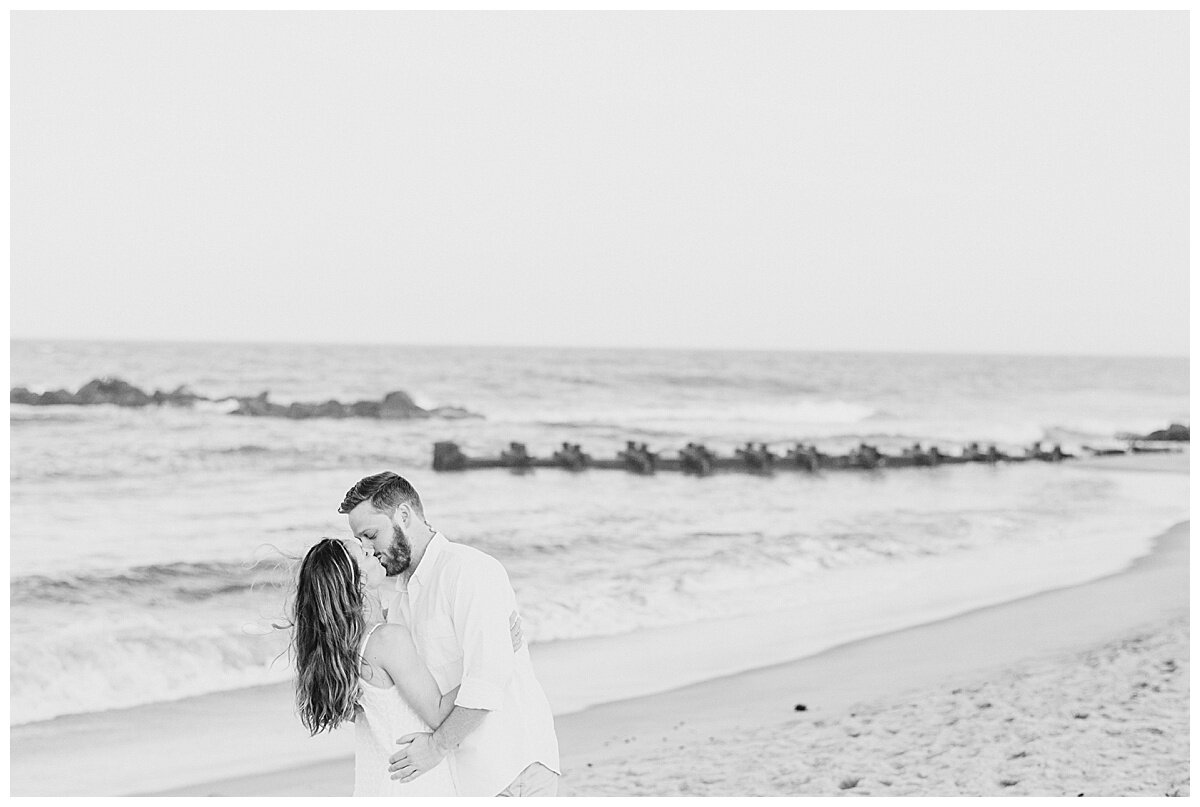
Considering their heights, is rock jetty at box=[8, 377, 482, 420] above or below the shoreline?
above

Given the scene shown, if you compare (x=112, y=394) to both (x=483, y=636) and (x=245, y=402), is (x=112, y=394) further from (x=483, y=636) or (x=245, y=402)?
(x=483, y=636)

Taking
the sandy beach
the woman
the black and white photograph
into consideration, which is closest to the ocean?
the black and white photograph

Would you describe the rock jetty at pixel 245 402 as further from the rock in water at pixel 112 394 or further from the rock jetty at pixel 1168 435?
the rock jetty at pixel 1168 435

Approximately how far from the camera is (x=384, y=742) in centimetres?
212

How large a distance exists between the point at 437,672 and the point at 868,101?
9.82 meters

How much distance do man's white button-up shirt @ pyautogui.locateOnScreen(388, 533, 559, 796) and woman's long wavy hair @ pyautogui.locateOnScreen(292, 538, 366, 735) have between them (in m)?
0.13

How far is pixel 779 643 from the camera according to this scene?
622cm

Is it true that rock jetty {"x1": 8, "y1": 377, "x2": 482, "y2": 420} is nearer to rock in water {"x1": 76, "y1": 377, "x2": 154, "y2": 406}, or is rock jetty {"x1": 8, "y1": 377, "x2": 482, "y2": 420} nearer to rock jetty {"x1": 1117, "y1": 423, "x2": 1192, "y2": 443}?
rock in water {"x1": 76, "y1": 377, "x2": 154, "y2": 406}

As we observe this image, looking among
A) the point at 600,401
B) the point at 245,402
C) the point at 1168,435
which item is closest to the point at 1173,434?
the point at 1168,435

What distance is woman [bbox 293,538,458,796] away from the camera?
79.5 inches

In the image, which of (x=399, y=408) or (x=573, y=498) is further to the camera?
(x=399, y=408)

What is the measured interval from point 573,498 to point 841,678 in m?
6.72
